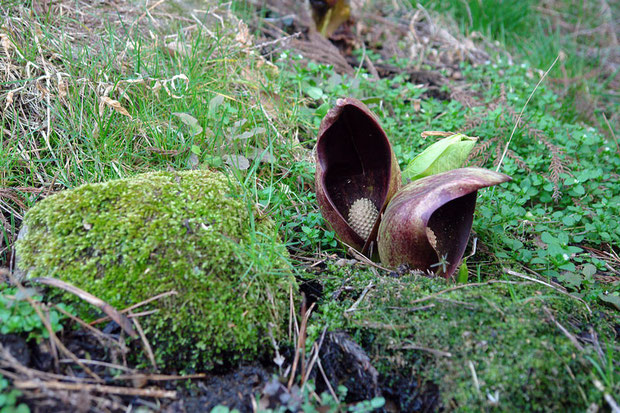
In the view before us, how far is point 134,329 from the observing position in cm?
140

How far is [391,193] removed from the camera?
193 cm

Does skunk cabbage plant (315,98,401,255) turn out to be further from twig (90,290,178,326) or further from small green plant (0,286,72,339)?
small green plant (0,286,72,339)

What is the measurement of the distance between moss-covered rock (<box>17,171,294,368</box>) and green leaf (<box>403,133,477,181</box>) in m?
0.83

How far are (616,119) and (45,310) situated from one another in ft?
14.6

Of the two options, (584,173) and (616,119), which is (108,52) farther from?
(616,119)

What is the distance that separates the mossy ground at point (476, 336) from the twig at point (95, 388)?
1.84 ft

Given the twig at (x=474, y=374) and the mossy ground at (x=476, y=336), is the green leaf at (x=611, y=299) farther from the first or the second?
the twig at (x=474, y=374)

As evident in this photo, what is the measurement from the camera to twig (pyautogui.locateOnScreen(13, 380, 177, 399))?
3.84 ft

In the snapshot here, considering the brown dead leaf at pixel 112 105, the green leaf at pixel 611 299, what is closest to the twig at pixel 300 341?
the green leaf at pixel 611 299

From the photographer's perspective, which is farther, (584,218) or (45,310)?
(584,218)

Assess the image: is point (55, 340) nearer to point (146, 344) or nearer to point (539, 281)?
point (146, 344)

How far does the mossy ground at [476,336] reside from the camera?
126cm

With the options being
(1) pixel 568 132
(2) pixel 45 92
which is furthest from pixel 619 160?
(2) pixel 45 92

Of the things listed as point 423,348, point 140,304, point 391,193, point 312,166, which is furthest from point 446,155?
point 140,304
